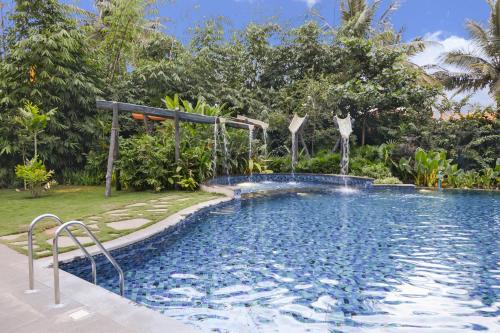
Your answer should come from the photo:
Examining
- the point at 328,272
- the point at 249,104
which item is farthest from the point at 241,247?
the point at 249,104

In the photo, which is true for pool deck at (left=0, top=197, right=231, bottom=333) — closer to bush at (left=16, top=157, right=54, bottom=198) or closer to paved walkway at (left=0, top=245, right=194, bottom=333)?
paved walkway at (left=0, top=245, right=194, bottom=333)

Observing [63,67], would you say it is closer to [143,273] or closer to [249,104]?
[249,104]

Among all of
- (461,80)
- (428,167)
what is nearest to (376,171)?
(428,167)

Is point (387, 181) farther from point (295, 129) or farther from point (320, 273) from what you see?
point (320, 273)

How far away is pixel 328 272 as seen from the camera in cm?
422

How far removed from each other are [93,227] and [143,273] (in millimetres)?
1540

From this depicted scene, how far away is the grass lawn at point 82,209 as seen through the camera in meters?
4.94

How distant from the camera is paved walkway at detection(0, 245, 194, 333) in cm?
231

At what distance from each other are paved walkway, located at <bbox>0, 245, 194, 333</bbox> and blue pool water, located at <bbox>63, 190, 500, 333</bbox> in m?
0.70

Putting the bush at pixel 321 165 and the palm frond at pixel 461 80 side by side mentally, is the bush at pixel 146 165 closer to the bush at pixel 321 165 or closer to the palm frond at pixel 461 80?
the bush at pixel 321 165

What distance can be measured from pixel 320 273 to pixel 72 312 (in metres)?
2.69

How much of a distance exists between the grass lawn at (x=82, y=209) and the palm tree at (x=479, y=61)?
18927mm

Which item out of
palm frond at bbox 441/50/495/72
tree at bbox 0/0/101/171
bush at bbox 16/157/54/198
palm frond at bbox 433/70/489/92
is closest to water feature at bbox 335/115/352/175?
tree at bbox 0/0/101/171

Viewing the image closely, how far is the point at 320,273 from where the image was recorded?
4191 mm
